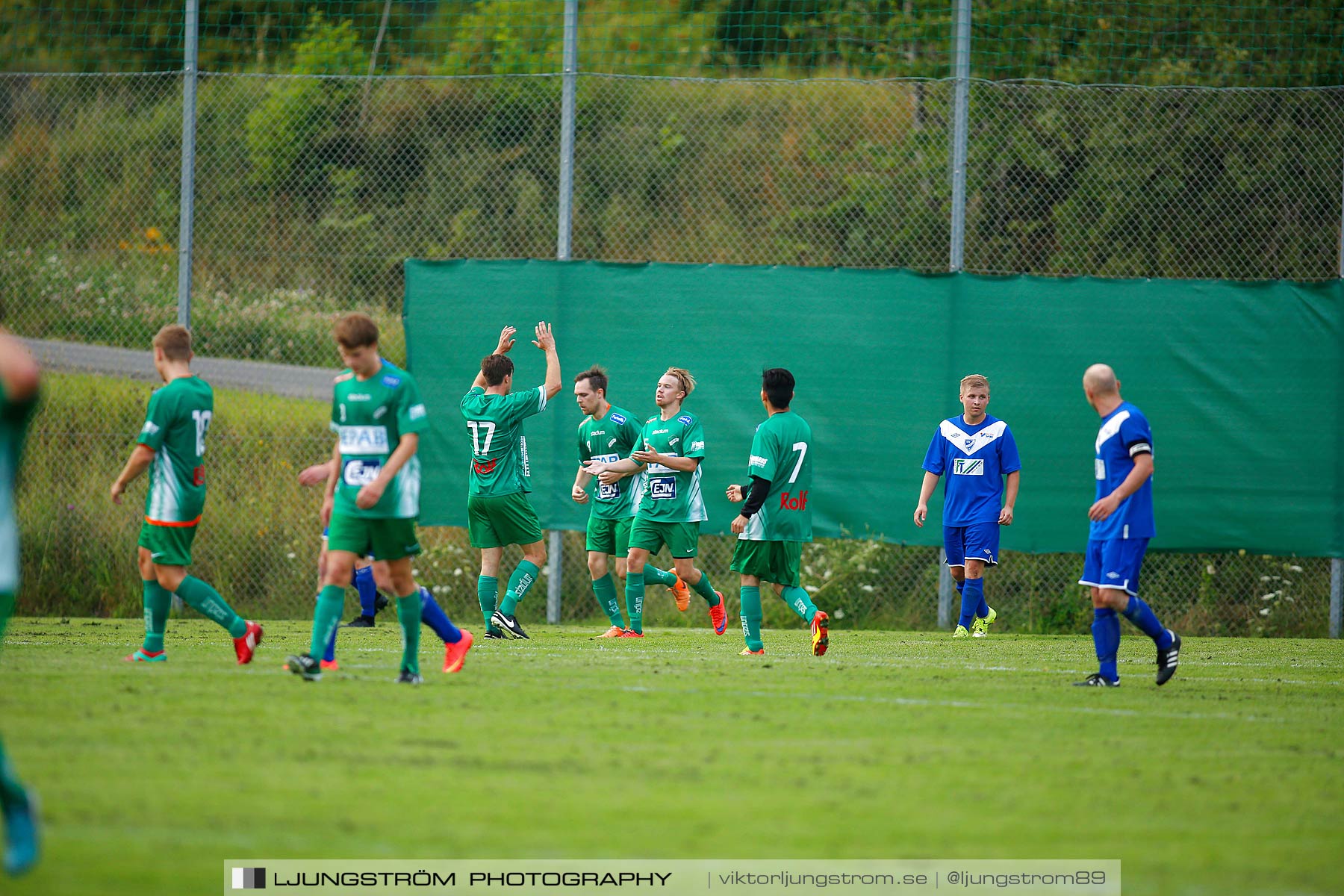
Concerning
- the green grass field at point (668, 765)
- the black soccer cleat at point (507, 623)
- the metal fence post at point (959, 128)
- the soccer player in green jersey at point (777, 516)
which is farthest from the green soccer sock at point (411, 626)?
the metal fence post at point (959, 128)

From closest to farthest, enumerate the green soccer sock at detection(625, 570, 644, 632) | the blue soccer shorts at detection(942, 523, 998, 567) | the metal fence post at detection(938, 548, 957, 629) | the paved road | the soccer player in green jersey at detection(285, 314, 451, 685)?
the soccer player in green jersey at detection(285, 314, 451, 685) → the green soccer sock at detection(625, 570, 644, 632) → the blue soccer shorts at detection(942, 523, 998, 567) → the metal fence post at detection(938, 548, 957, 629) → the paved road

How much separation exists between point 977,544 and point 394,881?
26.3 ft

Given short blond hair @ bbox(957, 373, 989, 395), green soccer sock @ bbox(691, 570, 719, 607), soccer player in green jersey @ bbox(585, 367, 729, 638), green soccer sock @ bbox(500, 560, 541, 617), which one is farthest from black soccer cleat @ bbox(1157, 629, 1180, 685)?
green soccer sock @ bbox(500, 560, 541, 617)

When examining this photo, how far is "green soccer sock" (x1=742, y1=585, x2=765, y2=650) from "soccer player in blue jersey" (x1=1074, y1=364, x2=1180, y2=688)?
92.5 inches

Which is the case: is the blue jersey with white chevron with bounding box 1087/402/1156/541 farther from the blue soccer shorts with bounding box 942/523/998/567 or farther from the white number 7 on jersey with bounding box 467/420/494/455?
the white number 7 on jersey with bounding box 467/420/494/455

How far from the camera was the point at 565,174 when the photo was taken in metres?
12.5

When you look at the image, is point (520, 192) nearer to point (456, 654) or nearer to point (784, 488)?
point (784, 488)

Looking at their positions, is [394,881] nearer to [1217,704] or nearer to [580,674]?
[580,674]

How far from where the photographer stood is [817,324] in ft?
41.3

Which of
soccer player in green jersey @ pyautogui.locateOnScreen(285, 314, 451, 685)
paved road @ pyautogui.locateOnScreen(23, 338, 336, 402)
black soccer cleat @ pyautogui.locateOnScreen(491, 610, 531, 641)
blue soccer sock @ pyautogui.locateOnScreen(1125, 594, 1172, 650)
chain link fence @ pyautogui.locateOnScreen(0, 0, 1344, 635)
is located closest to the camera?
soccer player in green jersey @ pyautogui.locateOnScreen(285, 314, 451, 685)

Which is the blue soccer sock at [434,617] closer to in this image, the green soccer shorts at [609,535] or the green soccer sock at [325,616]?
the green soccer sock at [325,616]

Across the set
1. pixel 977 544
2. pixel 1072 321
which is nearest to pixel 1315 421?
pixel 1072 321

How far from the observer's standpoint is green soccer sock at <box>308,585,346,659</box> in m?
7.45

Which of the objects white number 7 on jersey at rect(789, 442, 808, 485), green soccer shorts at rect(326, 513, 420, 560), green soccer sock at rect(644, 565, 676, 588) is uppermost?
white number 7 on jersey at rect(789, 442, 808, 485)
